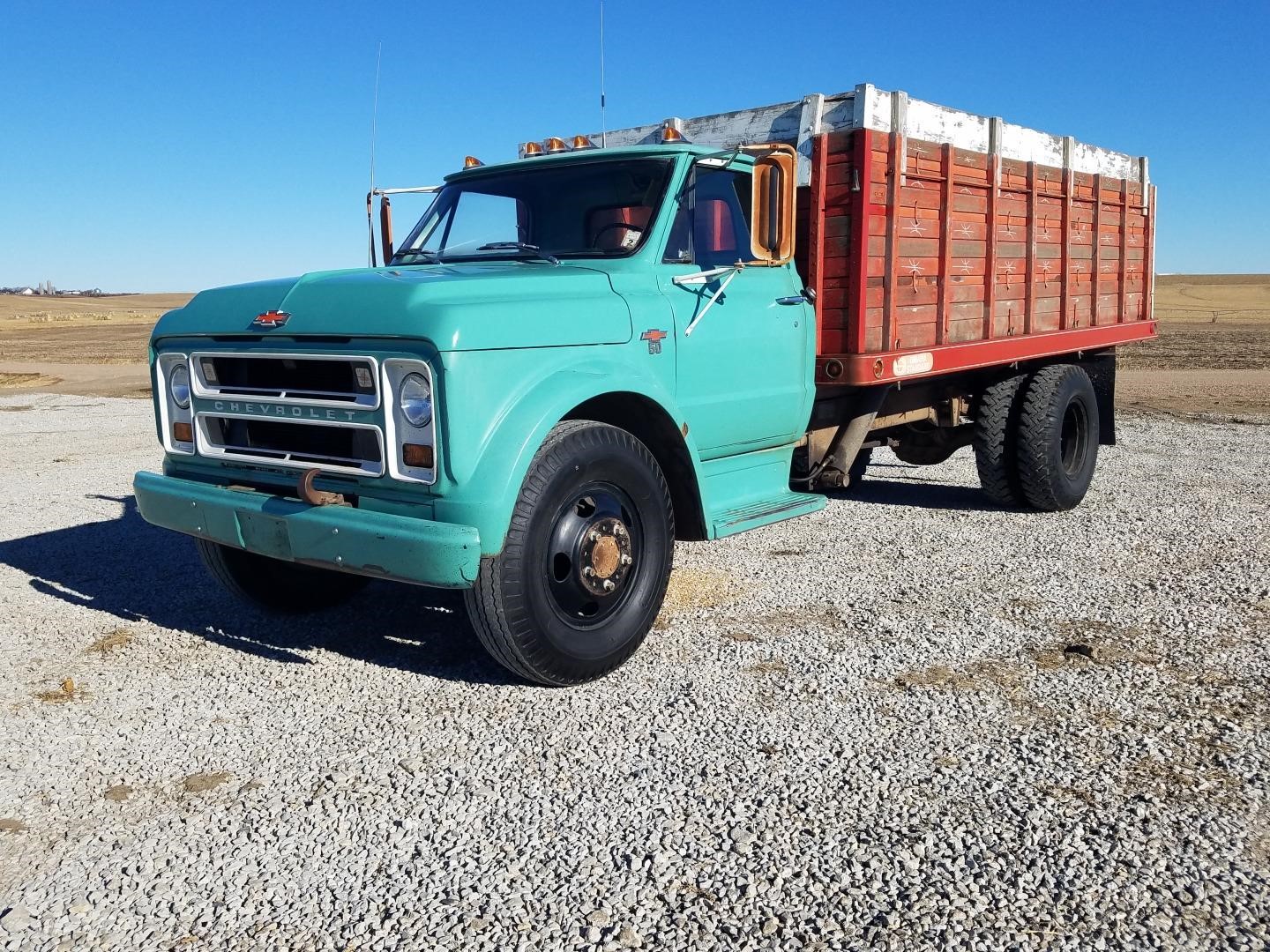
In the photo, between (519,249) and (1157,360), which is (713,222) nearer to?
(519,249)

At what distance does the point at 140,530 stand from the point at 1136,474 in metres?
7.96

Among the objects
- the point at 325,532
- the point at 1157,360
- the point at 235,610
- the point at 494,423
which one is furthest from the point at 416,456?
the point at 1157,360

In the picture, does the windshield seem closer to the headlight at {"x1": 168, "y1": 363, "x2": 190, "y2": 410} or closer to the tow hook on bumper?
the headlight at {"x1": 168, "y1": 363, "x2": 190, "y2": 410}

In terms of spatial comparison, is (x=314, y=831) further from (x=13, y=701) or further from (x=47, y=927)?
(x=13, y=701)

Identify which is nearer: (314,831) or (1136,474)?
(314,831)

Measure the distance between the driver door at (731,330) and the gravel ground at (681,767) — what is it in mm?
970

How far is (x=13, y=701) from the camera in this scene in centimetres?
412

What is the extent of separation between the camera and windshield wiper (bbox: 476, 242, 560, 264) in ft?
15.4

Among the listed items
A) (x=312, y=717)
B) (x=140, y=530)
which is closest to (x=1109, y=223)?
(x=312, y=717)

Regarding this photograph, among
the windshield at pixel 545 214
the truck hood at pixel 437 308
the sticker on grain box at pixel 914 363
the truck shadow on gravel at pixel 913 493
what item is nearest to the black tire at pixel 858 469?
the truck shadow on gravel at pixel 913 493

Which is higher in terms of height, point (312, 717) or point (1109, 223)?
point (1109, 223)

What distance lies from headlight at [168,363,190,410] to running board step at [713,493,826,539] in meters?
2.36

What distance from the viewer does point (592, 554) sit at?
4.09 metres

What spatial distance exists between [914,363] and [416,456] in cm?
329
